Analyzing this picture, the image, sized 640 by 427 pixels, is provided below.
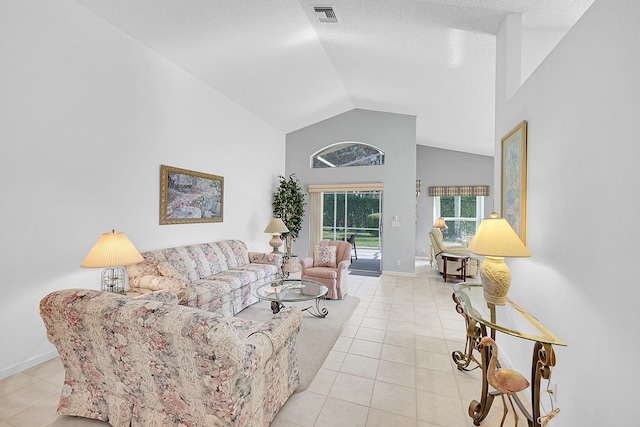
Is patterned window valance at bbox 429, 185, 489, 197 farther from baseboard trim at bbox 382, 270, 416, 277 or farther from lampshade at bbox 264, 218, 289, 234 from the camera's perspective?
lampshade at bbox 264, 218, 289, 234

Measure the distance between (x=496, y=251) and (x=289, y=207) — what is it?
4.99 meters

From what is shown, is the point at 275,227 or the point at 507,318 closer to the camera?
the point at 507,318

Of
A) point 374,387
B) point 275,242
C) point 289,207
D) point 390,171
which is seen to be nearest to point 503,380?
point 374,387

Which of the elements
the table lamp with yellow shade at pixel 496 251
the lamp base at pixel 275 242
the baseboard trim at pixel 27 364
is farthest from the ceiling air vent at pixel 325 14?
the baseboard trim at pixel 27 364

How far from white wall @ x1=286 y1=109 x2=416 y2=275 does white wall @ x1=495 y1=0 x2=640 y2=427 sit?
4.19 m

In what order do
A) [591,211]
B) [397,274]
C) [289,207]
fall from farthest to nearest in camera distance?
[289,207] → [397,274] → [591,211]

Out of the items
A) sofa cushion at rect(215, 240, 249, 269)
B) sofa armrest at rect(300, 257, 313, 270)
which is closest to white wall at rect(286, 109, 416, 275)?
sofa armrest at rect(300, 257, 313, 270)

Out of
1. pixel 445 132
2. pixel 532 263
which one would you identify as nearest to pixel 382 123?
pixel 445 132

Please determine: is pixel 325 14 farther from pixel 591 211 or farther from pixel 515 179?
pixel 591 211

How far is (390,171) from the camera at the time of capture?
20.7 ft

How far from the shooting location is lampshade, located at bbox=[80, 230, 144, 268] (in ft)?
7.62

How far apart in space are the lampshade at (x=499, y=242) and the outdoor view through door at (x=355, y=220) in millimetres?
4822

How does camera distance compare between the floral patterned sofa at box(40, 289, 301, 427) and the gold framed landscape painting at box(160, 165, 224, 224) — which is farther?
the gold framed landscape painting at box(160, 165, 224, 224)

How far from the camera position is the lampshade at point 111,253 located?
232 cm
